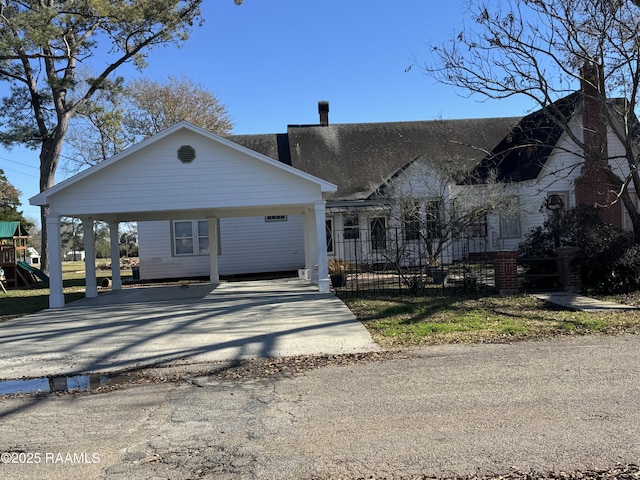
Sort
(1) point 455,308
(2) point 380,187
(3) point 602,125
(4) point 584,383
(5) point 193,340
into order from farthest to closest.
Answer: (2) point 380,187, (3) point 602,125, (1) point 455,308, (5) point 193,340, (4) point 584,383

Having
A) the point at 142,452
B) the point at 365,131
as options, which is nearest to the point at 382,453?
the point at 142,452

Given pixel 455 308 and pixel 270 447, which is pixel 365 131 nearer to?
pixel 455 308

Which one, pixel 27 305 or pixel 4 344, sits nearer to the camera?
pixel 4 344

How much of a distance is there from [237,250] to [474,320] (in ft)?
49.5

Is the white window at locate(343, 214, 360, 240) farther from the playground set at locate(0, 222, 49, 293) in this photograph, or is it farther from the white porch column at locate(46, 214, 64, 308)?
the playground set at locate(0, 222, 49, 293)

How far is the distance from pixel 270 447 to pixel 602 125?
14.7m

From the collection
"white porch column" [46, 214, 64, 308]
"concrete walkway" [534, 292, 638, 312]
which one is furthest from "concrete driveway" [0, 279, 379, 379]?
"concrete walkway" [534, 292, 638, 312]

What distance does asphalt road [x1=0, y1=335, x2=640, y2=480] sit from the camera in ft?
12.4

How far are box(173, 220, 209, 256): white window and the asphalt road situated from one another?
1702 cm

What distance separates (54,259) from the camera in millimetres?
13391

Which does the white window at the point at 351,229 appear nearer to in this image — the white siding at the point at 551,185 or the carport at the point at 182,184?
the white siding at the point at 551,185

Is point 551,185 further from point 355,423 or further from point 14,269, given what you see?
point 14,269

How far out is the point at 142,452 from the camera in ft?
13.5

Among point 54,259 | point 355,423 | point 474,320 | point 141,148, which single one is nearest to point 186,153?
point 141,148
